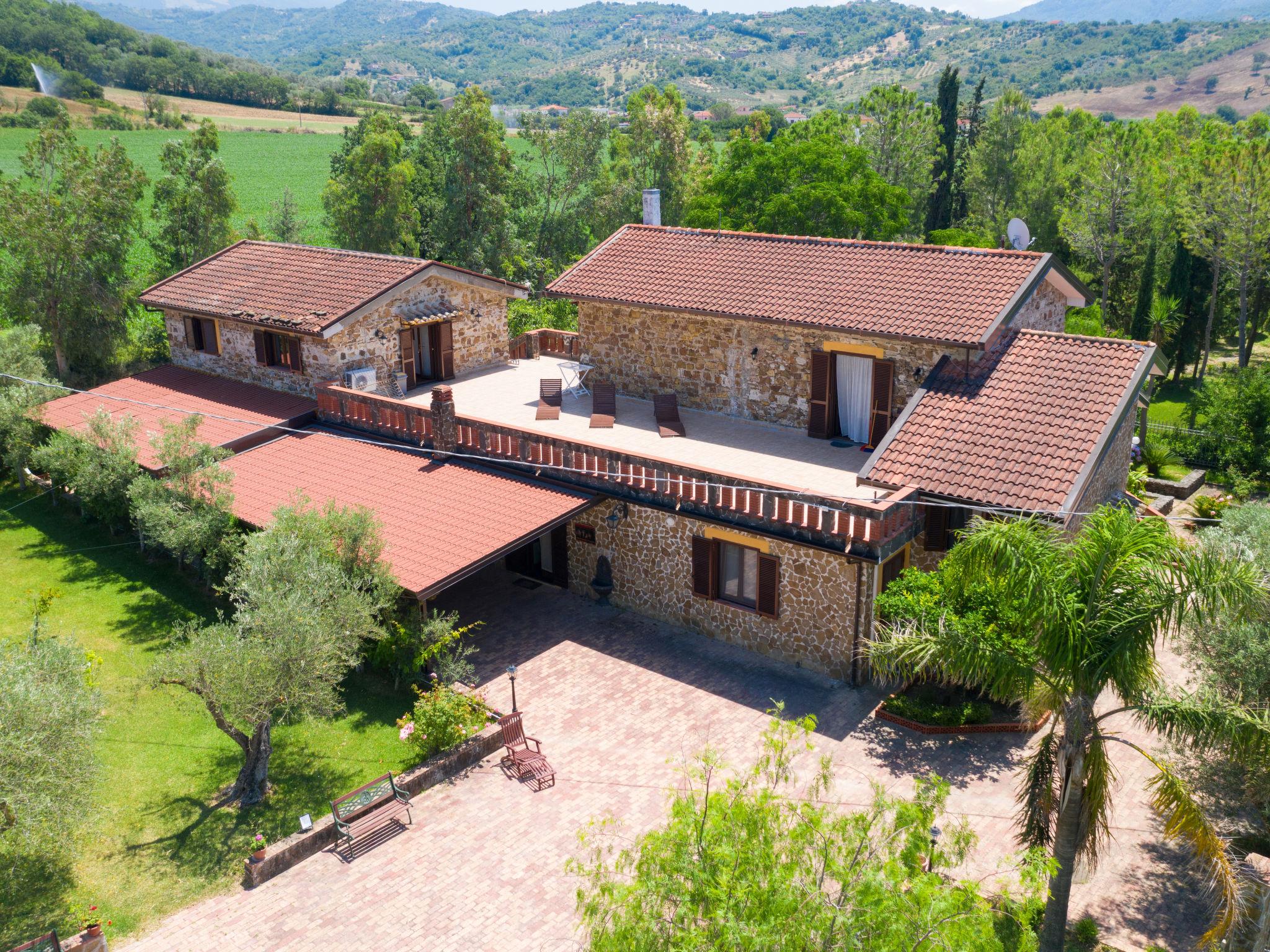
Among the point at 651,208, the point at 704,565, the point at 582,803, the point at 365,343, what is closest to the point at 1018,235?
the point at 651,208

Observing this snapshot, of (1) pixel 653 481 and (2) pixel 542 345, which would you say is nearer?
(1) pixel 653 481

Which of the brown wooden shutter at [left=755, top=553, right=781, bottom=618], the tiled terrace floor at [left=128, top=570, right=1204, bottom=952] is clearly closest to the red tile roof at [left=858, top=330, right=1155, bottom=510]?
the brown wooden shutter at [left=755, top=553, right=781, bottom=618]

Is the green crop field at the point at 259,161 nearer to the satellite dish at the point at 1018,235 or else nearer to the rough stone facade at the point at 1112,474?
the satellite dish at the point at 1018,235

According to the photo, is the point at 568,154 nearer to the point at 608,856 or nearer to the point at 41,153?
the point at 41,153

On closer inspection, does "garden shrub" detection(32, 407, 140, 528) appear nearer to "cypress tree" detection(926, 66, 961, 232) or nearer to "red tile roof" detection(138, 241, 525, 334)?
"red tile roof" detection(138, 241, 525, 334)

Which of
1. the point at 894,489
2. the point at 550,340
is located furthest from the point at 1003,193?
the point at 894,489

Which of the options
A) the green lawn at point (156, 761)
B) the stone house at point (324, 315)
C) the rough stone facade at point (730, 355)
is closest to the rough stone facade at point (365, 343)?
the stone house at point (324, 315)

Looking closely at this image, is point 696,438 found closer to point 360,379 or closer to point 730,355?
point 730,355
